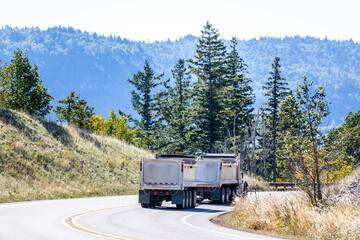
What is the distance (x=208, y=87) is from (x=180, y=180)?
45649 mm

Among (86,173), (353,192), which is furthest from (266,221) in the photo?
(86,173)

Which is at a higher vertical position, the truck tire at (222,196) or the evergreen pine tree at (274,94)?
the evergreen pine tree at (274,94)

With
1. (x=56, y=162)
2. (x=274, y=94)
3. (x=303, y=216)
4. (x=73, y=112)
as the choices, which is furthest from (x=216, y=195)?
(x=274, y=94)

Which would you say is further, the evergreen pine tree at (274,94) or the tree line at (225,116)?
the evergreen pine tree at (274,94)

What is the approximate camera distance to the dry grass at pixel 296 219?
43.4ft

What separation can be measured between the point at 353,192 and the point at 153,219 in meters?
7.52

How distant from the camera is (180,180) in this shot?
24.2m

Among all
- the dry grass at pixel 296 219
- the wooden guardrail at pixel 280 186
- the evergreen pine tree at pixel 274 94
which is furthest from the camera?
the evergreen pine tree at pixel 274 94

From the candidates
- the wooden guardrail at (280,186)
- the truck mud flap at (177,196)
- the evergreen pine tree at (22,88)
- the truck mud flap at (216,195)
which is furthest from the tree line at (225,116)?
the truck mud flap at (177,196)

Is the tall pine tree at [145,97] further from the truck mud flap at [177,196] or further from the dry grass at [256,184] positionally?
the truck mud flap at [177,196]

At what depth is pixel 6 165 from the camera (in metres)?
36.0

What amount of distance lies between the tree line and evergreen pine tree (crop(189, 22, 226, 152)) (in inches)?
5.5

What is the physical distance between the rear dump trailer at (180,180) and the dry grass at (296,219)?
496 cm

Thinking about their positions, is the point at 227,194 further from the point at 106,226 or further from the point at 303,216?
the point at 106,226
